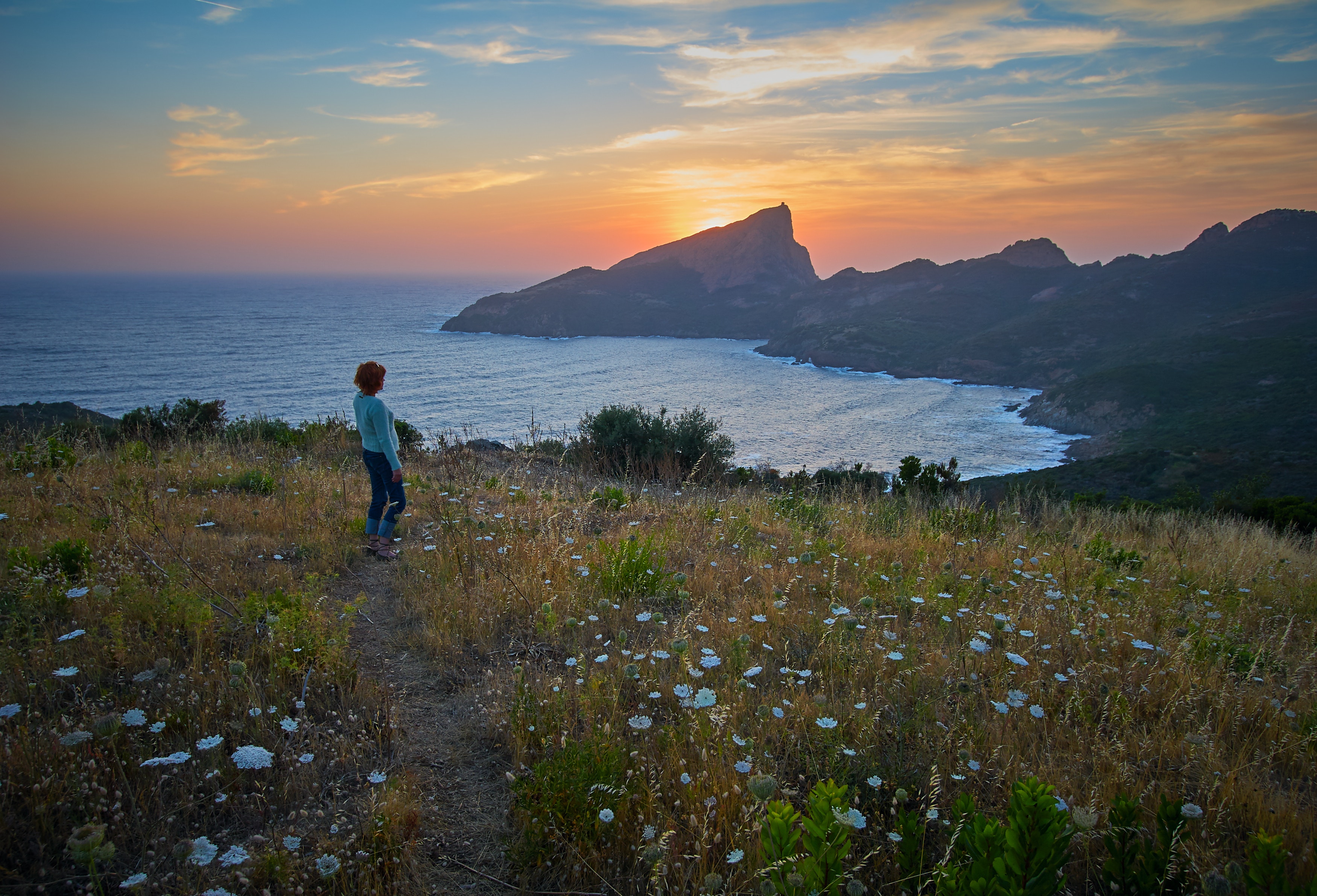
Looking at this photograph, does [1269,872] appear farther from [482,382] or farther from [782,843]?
[482,382]

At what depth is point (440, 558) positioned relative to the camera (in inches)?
220

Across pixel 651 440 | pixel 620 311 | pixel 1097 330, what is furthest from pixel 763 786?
pixel 620 311

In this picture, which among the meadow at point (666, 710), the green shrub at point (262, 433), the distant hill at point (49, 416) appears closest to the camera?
the meadow at point (666, 710)

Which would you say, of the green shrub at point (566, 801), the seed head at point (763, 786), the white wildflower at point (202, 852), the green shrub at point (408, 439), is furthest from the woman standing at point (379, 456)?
the green shrub at point (408, 439)

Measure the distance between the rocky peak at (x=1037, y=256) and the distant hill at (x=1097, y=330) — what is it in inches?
20.3

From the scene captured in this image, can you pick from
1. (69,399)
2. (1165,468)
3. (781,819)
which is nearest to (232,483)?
(781,819)

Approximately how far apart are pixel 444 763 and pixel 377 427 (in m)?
4.31

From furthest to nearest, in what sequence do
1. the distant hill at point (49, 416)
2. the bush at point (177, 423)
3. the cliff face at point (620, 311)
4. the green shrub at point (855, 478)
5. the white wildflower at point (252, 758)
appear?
the cliff face at point (620, 311) < the distant hill at point (49, 416) < the green shrub at point (855, 478) < the bush at point (177, 423) < the white wildflower at point (252, 758)

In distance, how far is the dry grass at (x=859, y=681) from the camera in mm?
2510

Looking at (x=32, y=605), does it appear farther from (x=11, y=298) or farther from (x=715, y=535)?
(x=11, y=298)

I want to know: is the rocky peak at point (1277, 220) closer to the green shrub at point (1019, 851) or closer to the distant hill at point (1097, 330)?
the distant hill at point (1097, 330)

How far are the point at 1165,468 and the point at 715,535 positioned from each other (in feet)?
178

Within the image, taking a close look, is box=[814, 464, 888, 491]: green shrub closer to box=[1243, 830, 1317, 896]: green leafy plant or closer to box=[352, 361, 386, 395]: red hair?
box=[352, 361, 386, 395]: red hair

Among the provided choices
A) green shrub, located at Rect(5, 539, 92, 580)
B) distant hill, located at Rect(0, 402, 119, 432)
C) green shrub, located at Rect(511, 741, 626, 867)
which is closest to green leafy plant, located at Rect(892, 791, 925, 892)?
green shrub, located at Rect(511, 741, 626, 867)
